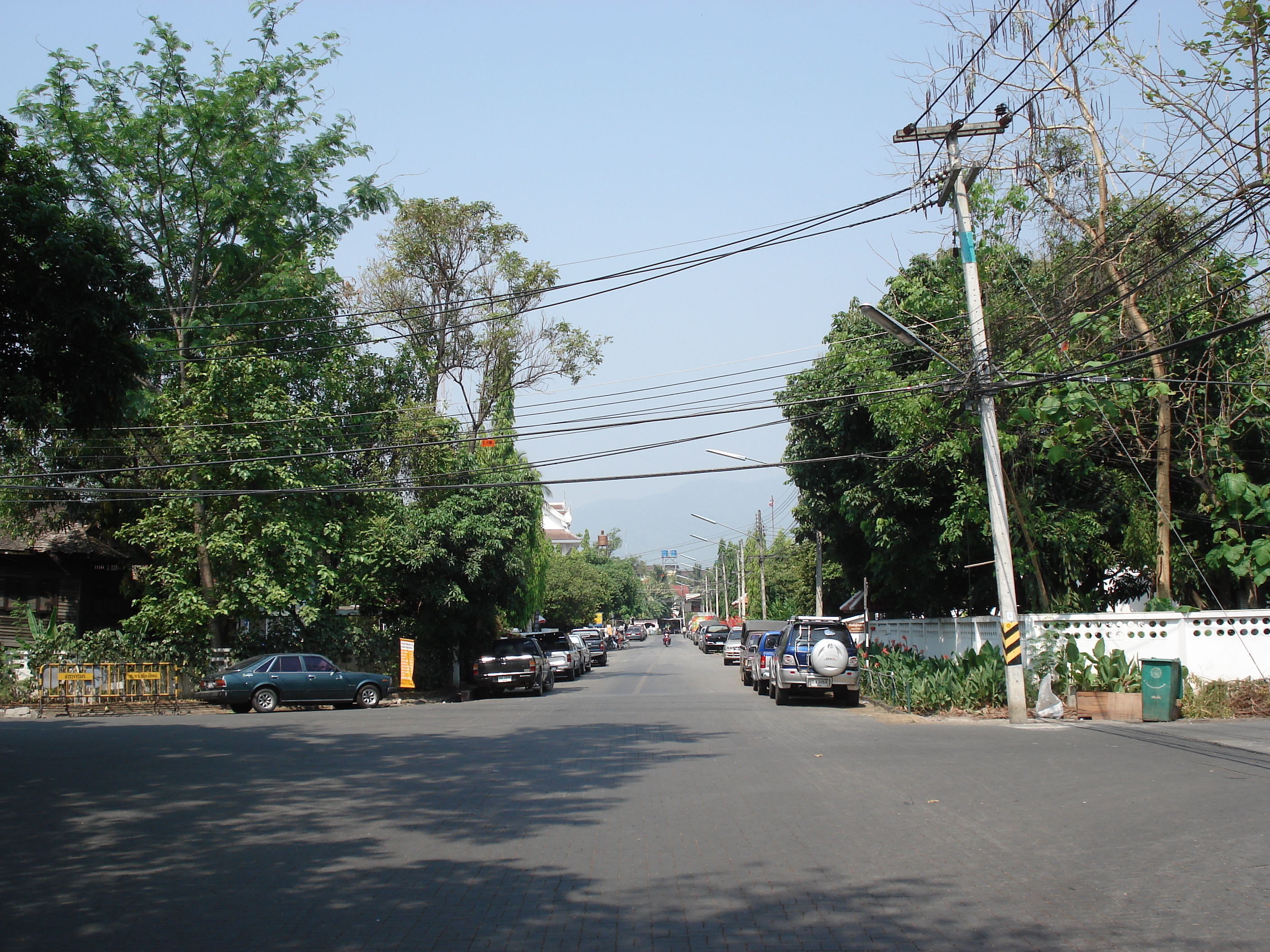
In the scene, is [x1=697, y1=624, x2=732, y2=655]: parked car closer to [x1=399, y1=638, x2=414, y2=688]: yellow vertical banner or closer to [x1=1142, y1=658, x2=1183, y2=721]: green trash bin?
[x1=399, y1=638, x2=414, y2=688]: yellow vertical banner

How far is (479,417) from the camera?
3838cm

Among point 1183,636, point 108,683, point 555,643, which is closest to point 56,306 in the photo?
point 108,683

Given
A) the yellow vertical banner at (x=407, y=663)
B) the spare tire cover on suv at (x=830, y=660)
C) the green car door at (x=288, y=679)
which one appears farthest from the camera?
the yellow vertical banner at (x=407, y=663)

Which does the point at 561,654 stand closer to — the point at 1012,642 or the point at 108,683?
the point at 108,683

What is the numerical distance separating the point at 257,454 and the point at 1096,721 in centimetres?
2085

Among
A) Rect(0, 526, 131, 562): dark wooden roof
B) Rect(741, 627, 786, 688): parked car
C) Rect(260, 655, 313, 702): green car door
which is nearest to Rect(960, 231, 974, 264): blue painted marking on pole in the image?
Rect(741, 627, 786, 688): parked car

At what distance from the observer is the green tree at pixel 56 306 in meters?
11.7

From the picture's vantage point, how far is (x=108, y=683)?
1020 inches

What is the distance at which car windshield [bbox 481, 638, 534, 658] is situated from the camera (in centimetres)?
2939

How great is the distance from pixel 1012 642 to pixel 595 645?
3980 centimetres

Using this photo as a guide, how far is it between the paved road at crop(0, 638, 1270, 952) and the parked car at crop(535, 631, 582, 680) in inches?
917

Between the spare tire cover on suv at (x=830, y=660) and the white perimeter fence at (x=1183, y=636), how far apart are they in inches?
173

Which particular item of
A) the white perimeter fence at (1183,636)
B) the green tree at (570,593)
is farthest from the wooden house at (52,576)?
the green tree at (570,593)

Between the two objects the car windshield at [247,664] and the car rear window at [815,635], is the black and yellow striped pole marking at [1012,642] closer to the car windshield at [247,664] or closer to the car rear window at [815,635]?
the car rear window at [815,635]
